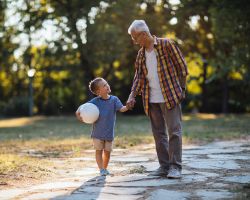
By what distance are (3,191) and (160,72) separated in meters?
2.25

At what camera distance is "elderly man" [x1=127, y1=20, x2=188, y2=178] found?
619 cm

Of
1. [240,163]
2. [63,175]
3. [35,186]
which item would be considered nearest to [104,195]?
[35,186]

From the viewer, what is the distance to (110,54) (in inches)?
970

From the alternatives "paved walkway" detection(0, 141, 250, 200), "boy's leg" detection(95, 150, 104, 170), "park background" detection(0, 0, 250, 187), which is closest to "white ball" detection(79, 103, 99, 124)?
"boy's leg" detection(95, 150, 104, 170)

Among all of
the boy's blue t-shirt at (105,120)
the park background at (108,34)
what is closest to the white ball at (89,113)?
the boy's blue t-shirt at (105,120)

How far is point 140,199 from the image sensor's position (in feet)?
16.0

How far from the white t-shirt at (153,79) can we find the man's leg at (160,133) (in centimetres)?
15

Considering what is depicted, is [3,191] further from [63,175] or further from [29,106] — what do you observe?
[29,106]

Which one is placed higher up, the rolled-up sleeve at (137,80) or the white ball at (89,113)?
the rolled-up sleeve at (137,80)

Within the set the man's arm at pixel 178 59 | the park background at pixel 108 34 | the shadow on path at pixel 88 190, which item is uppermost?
the park background at pixel 108 34

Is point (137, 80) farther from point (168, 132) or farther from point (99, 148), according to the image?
point (99, 148)

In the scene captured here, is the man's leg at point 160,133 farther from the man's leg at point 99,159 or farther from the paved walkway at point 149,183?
the man's leg at point 99,159

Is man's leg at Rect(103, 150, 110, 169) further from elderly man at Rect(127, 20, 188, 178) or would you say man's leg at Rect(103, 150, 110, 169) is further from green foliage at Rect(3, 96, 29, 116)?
green foliage at Rect(3, 96, 29, 116)

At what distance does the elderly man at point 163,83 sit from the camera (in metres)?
6.19
